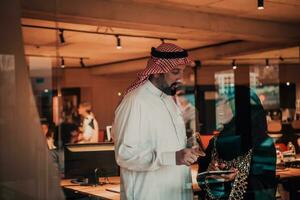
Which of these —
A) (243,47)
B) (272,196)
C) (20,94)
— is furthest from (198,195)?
(243,47)

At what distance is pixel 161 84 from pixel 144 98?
0.14 meters

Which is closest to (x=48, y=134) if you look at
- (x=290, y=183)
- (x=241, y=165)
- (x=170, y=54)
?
(x=170, y=54)

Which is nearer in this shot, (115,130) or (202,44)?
(115,130)

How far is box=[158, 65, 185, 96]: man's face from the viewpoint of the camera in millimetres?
2350

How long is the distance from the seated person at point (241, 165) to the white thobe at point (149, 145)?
0.31 metres

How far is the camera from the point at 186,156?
6.89 ft

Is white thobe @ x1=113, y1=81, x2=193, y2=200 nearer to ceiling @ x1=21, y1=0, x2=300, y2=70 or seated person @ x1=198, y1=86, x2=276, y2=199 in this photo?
seated person @ x1=198, y1=86, x2=276, y2=199

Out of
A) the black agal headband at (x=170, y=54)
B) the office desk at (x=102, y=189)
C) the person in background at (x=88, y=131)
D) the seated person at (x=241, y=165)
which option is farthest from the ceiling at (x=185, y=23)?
the seated person at (x=241, y=165)

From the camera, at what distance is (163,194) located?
2.25 metres

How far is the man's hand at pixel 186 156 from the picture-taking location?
2100mm

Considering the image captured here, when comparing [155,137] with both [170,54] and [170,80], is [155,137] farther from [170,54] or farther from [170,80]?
[170,54]

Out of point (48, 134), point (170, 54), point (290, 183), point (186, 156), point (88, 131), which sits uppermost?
point (170, 54)

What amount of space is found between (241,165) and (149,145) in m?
0.62

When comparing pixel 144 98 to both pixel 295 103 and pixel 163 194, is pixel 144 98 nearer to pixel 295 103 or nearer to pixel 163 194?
pixel 163 194
